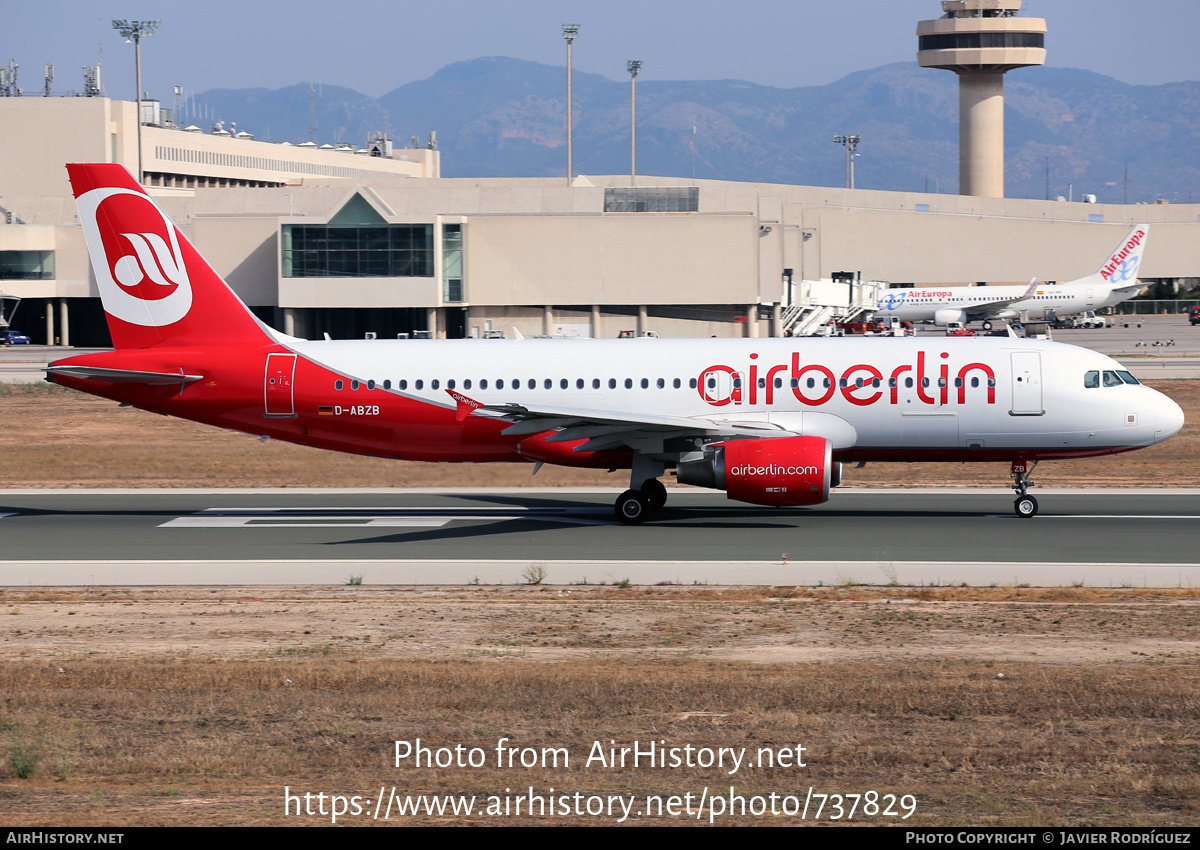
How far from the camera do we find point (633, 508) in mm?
29016

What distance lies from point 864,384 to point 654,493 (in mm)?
5218

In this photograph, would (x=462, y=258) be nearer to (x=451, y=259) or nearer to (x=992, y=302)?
(x=451, y=259)

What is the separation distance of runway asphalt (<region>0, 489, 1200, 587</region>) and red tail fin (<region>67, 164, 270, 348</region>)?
171 inches

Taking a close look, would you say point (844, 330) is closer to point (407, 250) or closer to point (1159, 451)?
point (407, 250)

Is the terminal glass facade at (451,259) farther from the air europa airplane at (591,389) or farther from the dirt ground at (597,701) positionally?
the dirt ground at (597,701)

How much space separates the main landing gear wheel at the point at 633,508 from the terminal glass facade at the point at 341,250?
80053 millimetres

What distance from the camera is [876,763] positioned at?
12.2 metres

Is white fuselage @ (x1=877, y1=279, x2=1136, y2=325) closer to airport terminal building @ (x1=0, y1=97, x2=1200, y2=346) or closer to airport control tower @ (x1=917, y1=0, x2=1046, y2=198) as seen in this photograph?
airport terminal building @ (x1=0, y1=97, x2=1200, y2=346)

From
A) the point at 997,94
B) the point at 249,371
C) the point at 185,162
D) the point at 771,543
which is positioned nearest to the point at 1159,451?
the point at 771,543

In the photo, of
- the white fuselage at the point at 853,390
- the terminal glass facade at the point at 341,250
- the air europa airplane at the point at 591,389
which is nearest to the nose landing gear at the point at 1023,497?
the air europa airplane at the point at 591,389

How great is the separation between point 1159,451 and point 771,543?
20.4 m

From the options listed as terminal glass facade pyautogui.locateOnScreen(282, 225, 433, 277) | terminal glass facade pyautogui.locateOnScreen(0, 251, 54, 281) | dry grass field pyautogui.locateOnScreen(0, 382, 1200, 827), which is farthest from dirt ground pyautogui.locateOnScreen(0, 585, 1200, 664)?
terminal glass facade pyautogui.locateOnScreen(0, 251, 54, 281)

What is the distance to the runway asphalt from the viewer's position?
23250 millimetres

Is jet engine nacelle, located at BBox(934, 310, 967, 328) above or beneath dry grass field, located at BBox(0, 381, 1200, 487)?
above
